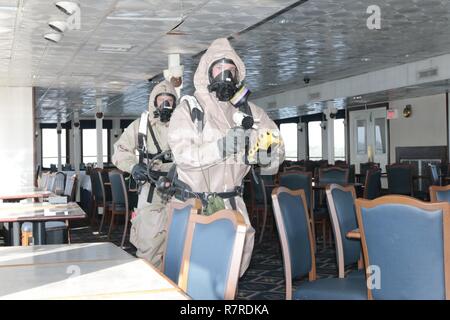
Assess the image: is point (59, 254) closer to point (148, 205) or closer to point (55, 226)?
point (148, 205)

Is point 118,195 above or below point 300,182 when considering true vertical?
below

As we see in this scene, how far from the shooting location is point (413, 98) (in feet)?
50.2

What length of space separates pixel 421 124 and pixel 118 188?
390 inches

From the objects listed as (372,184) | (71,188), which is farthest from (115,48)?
(372,184)

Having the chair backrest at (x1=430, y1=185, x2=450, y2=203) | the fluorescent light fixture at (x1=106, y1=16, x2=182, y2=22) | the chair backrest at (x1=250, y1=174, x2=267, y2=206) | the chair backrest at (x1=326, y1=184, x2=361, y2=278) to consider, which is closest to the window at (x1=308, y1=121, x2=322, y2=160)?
the chair backrest at (x1=250, y1=174, x2=267, y2=206)

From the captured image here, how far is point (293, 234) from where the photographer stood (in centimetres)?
292

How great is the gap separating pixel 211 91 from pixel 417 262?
57.0 inches

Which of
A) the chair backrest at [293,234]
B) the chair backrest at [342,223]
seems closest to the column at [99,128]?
the chair backrest at [342,223]

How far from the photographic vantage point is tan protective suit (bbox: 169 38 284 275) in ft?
10.1

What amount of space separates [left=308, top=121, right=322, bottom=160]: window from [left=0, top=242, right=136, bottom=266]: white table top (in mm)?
20669
